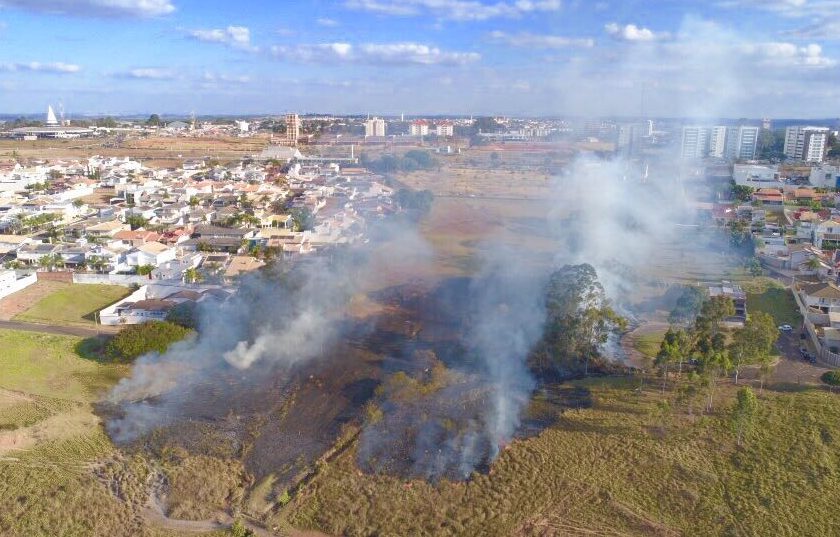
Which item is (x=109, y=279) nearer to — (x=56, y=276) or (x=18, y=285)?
(x=56, y=276)

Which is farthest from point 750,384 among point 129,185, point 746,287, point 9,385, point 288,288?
point 129,185

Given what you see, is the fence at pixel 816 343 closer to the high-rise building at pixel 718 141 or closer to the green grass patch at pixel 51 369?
the green grass patch at pixel 51 369

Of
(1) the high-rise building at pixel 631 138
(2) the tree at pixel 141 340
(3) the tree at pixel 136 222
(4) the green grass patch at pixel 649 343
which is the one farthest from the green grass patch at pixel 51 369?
(1) the high-rise building at pixel 631 138

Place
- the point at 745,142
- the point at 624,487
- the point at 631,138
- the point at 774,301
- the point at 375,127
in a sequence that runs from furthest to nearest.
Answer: the point at 745,142, the point at 375,127, the point at 631,138, the point at 774,301, the point at 624,487

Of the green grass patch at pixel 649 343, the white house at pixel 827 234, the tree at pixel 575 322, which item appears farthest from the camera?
the white house at pixel 827 234

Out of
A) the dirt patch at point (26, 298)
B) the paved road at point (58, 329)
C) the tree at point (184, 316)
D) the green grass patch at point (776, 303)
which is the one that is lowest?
the paved road at point (58, 329)

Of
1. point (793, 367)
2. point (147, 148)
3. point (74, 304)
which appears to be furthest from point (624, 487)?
point (147, 148)
